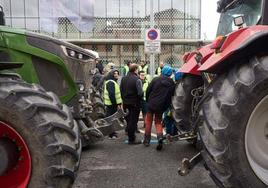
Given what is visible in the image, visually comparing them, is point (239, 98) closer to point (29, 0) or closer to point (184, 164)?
point (184, 164)

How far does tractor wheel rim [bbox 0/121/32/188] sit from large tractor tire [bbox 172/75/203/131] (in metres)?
3.66

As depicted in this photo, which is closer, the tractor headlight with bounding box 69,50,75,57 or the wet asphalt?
the wet asphalt

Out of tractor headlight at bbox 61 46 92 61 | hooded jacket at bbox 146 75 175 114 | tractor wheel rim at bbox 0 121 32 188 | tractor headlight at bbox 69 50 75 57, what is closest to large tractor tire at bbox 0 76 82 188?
tractor wheel rim at bbox 0 121 32 188

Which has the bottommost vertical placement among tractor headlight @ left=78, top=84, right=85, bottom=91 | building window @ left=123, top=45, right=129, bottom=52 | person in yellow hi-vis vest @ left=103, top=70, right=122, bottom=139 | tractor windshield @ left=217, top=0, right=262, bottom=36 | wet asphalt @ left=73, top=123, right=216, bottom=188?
wet asphalt @ left=73, top=123, right=216, bottom=188

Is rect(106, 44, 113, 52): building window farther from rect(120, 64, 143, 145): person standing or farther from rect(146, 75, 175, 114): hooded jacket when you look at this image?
rect(146, 75, 175, 114): hooded jacket

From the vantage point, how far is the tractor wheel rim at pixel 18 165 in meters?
3.54

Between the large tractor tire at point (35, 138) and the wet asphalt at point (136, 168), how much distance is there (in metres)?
1.86

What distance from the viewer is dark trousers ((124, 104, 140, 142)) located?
8820 mm

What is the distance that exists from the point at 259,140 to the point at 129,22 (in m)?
23.4

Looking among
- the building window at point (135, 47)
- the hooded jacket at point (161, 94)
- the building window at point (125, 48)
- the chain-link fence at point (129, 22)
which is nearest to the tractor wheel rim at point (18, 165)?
the hooded jacket at point (161, 94)

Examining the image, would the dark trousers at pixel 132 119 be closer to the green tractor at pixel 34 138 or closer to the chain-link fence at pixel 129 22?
the green tractor at pixel 34 138

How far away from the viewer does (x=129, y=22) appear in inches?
1061

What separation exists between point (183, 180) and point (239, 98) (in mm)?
2106

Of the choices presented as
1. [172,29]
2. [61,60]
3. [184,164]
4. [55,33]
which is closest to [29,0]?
[55,33]
